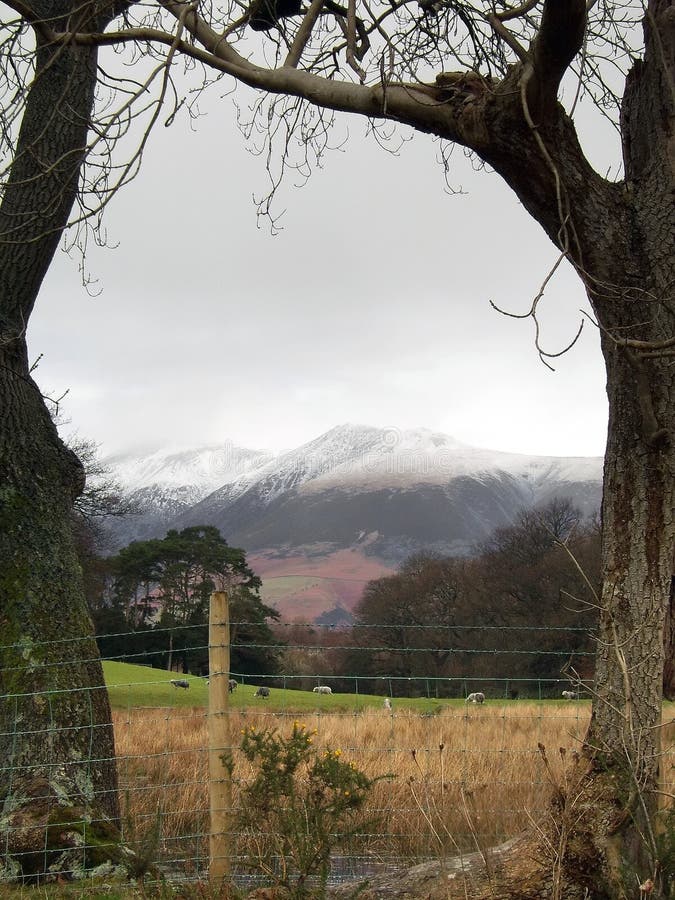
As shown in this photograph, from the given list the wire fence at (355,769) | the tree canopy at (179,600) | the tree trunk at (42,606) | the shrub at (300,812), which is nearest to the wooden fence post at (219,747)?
the wire fence at (355,769)

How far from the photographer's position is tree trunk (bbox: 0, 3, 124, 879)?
17.4 feet

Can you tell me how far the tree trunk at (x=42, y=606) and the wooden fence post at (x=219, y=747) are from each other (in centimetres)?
89

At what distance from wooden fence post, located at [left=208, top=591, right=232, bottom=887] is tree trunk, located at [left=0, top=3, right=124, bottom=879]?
0.89 metres

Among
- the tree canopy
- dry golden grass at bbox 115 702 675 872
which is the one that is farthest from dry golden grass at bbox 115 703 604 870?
the tree canopy

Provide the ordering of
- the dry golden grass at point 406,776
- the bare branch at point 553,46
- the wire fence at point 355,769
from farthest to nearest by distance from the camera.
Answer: the dry golden grass at point 406,776, the wire fence at point 355,769, the bare branch at point 553,46

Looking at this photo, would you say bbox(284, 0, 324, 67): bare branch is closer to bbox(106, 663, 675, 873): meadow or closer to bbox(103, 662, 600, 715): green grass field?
bbox(106, 663, 675, 873): meadow

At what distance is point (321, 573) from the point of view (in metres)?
154

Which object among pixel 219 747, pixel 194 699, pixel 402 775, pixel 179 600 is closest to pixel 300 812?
pixel 219 747

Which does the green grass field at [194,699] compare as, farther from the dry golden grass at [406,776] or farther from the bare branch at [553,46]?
the bare branch at [553,46]

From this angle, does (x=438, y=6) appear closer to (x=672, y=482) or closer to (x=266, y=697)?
(x=672, y=482)

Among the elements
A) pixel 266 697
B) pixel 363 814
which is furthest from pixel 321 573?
pixel 363 814

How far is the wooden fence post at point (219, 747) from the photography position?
189 inches

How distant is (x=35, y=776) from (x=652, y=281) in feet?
14.9

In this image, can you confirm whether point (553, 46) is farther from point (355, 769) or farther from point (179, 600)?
point (179, 600)
